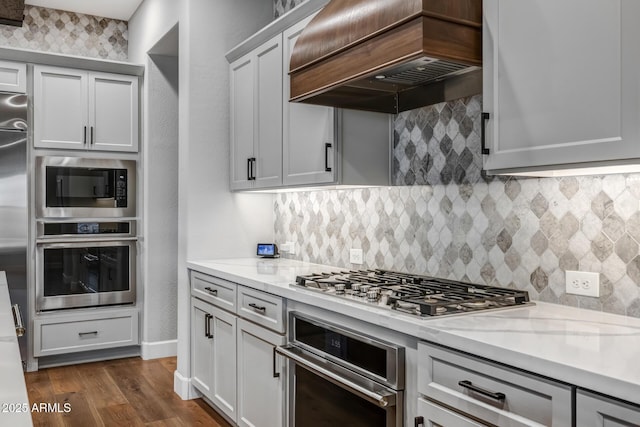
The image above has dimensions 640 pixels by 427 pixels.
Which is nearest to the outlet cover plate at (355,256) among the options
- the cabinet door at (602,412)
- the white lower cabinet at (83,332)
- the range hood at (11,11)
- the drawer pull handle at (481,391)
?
the drawer pull handle at (481,391)

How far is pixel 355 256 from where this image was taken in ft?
10.1

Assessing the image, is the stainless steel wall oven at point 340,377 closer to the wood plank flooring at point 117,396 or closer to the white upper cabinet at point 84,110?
the wood plank flooring at point 117,396

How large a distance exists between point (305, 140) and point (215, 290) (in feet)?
3.45

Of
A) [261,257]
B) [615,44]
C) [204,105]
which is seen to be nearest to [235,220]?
[261,257]

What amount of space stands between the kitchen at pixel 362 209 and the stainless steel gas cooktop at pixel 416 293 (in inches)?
4.1

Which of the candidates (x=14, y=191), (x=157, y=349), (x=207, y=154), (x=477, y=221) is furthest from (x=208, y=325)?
(x=14, y=191)

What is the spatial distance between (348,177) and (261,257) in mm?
1328

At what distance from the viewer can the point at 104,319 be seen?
449cm

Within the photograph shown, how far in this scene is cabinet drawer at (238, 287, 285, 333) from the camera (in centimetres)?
251

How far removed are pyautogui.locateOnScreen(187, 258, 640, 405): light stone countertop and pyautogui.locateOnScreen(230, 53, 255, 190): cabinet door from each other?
1.51 m

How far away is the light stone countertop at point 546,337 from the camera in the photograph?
4.00 ft

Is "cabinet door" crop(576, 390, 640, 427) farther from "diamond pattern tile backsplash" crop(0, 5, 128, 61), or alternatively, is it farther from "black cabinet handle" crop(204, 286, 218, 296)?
"diamond pattern tile backsplash" crop(0, 5, 128, 61)

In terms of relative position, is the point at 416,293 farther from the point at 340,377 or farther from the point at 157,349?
the point at 157,349

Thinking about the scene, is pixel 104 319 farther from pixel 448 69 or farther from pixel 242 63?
pixel 448 69
